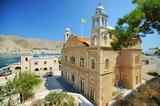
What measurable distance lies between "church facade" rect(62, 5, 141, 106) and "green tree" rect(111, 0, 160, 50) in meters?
5.59

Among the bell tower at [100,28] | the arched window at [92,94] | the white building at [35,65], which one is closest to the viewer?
the bell tower at [100,28]

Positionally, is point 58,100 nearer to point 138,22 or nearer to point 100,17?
point 138,22

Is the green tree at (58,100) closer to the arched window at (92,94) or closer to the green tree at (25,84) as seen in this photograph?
the green tree at (25,84)

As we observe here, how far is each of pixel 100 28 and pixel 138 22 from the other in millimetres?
6825

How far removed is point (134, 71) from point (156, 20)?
47.1 ft

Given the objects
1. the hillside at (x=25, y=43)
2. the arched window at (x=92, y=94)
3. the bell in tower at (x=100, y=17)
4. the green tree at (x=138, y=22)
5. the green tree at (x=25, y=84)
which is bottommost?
the arched window at (x=92, y=94)

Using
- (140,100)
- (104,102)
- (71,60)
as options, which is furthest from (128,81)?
(140,100)

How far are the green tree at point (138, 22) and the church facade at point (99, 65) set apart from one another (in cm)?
559

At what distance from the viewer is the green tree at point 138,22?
8688 mm

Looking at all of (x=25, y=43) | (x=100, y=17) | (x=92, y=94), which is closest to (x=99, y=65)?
(x=92, y=94)

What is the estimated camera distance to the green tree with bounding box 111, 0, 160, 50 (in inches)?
342

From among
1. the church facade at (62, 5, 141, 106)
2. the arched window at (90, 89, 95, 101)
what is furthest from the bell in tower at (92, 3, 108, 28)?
the arched window at (90, 89, 95, 101)

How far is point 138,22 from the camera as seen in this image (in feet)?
30.2

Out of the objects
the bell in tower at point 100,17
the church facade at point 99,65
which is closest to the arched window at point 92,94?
the church facade at point 99,65
